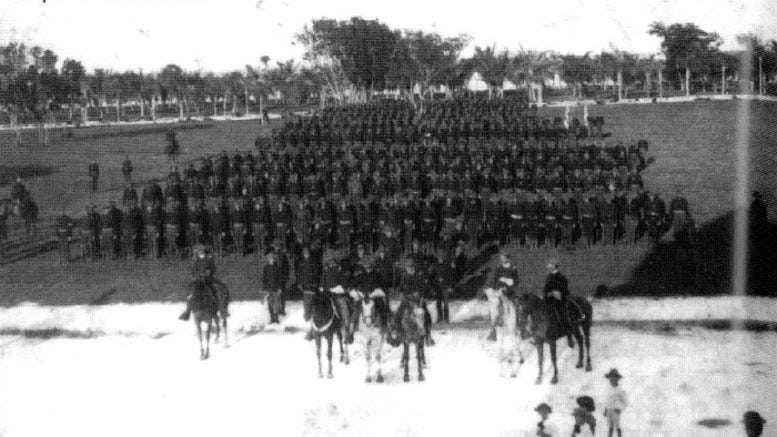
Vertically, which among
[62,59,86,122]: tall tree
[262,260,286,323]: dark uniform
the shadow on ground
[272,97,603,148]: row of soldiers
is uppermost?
[62,59,86,122]: tall tree

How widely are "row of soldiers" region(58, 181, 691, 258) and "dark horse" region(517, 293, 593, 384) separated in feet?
22.0

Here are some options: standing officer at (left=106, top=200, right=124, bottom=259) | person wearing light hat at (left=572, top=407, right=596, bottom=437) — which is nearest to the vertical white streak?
person wearing light hat at (left=572, top=407, right=596, bottom=437)

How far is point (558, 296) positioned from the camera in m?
11.9

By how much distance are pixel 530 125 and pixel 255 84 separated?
171 ft

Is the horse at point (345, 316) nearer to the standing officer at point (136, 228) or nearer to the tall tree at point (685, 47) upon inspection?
the standing officer at point (136, 228)

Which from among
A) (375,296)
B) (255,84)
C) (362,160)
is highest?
(255,84)

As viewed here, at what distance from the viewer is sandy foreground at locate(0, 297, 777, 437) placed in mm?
10320

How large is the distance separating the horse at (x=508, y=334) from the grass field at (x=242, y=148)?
4174 millimetres

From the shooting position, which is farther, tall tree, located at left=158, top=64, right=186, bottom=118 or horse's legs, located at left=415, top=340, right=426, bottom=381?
tall tree, located at left=158, top=64, right=186, bottom=118

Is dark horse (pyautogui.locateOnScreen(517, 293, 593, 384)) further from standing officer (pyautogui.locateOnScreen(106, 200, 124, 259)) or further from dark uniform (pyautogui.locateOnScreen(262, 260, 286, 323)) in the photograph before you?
standing officer (pyautogui.locateOnScreen(106, 200, 124, 259))

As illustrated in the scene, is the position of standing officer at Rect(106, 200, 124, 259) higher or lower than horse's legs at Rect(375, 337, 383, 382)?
higher

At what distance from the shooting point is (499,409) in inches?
418

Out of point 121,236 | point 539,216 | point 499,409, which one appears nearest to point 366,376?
point 499,409

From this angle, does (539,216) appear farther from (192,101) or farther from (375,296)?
(192,101)
